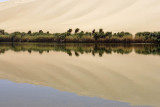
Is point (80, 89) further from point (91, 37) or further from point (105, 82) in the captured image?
point (91, 37)

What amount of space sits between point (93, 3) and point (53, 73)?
170 ft

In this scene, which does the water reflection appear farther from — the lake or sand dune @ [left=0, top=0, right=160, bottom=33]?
sand dune @ [left=0, top=0, right=160, bottom=33]

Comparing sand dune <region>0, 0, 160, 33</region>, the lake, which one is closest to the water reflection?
the lake

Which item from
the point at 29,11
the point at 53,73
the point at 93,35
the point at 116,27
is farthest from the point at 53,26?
the point at 53,73

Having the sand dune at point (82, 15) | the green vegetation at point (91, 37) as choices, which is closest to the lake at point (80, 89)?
the green vegetation at point (91, 37)

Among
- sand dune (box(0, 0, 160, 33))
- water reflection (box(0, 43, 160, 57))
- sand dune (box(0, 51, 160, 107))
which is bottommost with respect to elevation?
water reflection (box(0, 43, 160, 57))

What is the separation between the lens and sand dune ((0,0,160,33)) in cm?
4781

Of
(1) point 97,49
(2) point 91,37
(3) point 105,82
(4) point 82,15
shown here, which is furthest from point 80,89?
(4) point 82,15

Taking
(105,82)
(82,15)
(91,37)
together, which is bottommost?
(105,82)

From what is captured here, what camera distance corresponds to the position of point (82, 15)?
5719 cm

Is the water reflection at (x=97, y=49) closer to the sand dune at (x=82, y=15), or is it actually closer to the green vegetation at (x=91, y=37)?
the green vegetation at (x=91, y=37)

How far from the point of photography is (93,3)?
2426 inches

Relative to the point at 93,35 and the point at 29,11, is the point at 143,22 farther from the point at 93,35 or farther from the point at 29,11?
the point at 29,11

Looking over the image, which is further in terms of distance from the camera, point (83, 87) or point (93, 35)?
point (93, 35)
